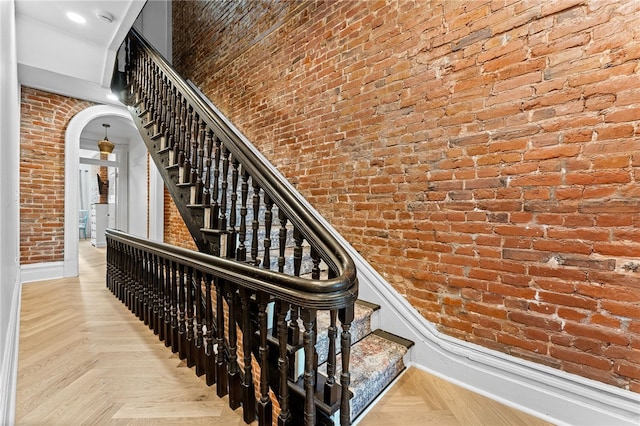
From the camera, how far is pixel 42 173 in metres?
3.99

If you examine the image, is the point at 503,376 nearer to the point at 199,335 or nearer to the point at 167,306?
the point at 199,335

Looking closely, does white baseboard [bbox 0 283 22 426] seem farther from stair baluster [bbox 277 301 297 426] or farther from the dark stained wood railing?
stair baluster [bbox 277 301 297 426]

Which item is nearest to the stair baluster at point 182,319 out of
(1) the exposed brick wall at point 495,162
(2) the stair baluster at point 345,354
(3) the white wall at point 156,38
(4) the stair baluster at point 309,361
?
(4) the stair baluster at point 309,361

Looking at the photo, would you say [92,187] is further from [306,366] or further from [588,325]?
[588,325]

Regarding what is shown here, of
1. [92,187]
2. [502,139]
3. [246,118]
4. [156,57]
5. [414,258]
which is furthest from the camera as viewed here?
[92,187]

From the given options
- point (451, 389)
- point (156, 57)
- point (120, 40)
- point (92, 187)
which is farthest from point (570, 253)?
point (92, 187)

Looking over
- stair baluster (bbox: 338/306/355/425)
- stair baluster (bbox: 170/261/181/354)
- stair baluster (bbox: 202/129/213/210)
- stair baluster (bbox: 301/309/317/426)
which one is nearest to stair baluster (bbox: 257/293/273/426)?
stair baluster (bbox: 301/309/317/426)

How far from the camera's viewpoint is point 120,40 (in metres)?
3.08

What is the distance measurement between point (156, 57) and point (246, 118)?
3.62 feet

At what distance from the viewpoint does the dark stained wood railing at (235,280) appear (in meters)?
1.20

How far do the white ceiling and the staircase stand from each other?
1.62 feet

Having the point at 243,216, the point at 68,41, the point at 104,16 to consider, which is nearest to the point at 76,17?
the point at 104,16

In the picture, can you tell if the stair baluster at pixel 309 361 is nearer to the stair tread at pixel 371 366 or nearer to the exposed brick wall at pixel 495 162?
the stair tread at pixel 371 366

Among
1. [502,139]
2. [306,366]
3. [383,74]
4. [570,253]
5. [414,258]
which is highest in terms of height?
[383,74]
